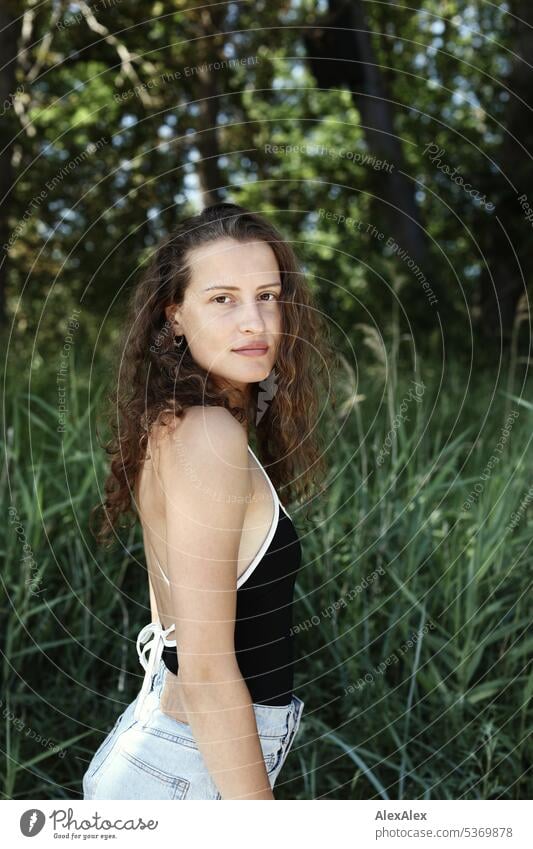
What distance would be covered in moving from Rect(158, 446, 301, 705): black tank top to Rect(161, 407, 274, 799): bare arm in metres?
0.08

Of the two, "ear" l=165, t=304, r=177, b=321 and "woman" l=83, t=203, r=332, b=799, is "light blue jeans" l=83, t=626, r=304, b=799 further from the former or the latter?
"ear" l=165, t=304, r=177, b=321

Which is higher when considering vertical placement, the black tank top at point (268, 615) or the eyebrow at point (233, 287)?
the eyebrow at point (233, 287)

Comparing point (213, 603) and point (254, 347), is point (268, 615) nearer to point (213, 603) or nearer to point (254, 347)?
point (213, 603)

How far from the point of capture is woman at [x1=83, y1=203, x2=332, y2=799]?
3.81 feet

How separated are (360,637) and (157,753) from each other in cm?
103

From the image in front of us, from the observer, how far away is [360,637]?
7.35ft

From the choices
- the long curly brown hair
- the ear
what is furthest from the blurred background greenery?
the ear

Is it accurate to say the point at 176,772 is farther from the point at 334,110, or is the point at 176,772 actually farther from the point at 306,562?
the point at 334,110

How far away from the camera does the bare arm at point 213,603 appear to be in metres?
1.15

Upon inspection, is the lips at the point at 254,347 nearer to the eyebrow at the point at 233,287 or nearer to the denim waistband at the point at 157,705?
the eyebrow at the point at 233,287

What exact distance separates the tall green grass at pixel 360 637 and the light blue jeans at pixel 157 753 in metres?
0.68

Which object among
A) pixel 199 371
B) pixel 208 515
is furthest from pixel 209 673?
pixel 199 371

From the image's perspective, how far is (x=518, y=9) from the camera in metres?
5.39

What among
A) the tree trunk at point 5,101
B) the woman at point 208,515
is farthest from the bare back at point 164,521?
the tree trunk at point 5,101
